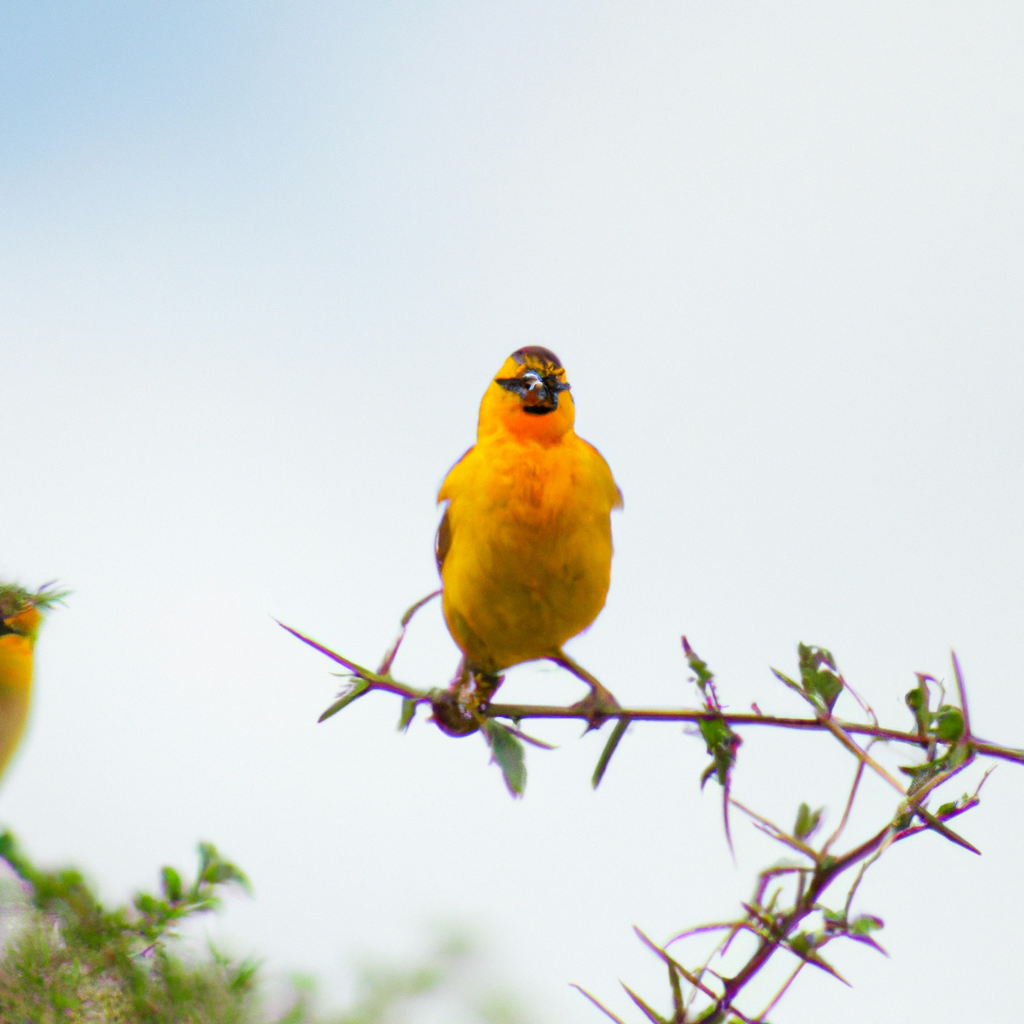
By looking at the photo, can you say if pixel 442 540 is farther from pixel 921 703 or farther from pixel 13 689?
pixel 921 703

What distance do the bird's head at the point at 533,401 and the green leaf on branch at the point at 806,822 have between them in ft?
4.67

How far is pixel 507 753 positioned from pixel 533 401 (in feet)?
4.04

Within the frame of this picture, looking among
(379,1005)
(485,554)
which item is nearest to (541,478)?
(485,554)

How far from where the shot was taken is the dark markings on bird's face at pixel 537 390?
218 cm

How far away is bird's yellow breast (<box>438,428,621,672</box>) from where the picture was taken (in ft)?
6.61

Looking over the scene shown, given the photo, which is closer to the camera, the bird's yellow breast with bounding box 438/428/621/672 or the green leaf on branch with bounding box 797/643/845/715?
the green leaf on branch with bounding box 797/643/845/715

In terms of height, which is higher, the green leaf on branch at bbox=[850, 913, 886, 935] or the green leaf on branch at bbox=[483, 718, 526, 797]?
the green leaf on branch at bbox=[850, 913, 886, 935]

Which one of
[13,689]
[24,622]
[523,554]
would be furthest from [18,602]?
[523,554]

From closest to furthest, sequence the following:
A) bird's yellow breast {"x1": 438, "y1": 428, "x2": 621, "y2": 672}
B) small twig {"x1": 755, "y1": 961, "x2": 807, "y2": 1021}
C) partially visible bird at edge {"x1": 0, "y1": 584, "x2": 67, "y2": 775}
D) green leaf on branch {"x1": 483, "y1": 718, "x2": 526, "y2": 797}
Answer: small twig {"x1": 755, "y1": 961, "x2": 807, "y2": 1021}, green leaf on branch {"x1": 483, "y1": 718, "x2": 526, "y2": 797}, partially visible bird at edge {"x1": 0, "y1": 584, "x2": 67, "y2": 775}, bird's yellow breast {"x1": 438, "y1": 428, "x2": 621, "y2": 672}

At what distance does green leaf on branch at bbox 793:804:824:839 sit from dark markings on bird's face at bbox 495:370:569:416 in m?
1.43

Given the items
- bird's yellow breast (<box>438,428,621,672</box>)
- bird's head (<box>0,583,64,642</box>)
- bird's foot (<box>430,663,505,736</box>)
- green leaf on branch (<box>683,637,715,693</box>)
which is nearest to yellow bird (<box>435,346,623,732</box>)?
bird's yellow breast (<box>438,428,621,672</box>)

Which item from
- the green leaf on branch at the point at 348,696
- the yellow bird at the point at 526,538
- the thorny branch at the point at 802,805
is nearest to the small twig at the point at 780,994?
the thorny branch at the point at 802,805

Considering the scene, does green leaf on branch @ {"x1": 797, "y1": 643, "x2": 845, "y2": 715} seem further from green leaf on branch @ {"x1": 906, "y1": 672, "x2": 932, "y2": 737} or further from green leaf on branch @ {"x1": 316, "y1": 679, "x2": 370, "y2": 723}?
green leaf on branch @ {"x1": 316, "y1": 679, "x2": 370, "y2": 723}

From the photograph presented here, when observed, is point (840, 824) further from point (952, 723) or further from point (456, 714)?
point (456, 714)
